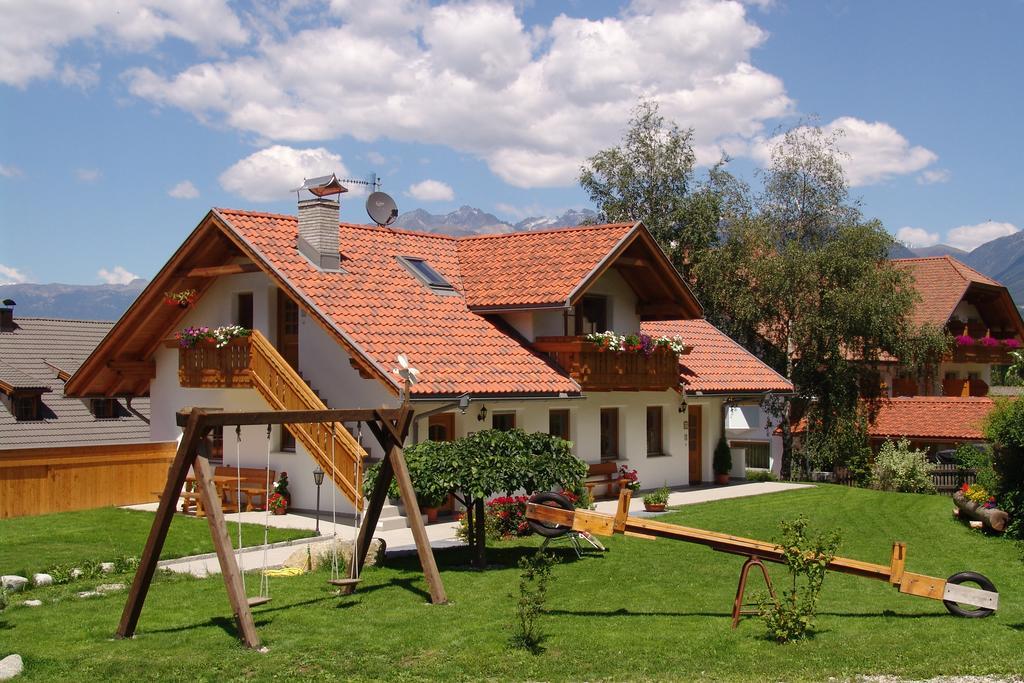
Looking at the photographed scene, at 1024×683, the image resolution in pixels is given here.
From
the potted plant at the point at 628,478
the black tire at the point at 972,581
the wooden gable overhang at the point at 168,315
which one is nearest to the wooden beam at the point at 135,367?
the wooden gable overhang at the point at 168,315

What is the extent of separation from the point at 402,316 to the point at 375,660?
44.2 feet

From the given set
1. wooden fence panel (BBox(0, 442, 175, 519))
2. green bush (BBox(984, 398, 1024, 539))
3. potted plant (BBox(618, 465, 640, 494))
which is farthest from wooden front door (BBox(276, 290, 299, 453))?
green bush (BBox(984, 398, 1024, 539))

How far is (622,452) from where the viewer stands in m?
26.6

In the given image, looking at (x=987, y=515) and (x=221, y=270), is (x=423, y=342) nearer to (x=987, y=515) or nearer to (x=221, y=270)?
Answer: (x=221, y=270)

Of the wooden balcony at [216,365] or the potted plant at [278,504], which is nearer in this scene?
the potted plant at [278,504]

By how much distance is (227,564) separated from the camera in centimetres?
1113

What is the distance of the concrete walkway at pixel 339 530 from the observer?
53.3 feet

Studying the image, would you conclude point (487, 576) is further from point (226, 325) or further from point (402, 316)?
point (226, 325)

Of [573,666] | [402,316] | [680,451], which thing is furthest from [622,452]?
[573,666]

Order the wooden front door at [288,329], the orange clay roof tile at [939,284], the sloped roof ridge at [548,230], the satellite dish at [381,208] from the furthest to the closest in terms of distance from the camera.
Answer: the orange clay roof tile at [939,284]
the satellite dish at [381,208]
the sloped roof ridge at [548,230]
the wooden front door at [288,329]

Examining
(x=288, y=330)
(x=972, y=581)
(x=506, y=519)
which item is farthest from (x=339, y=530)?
(x=972, y=581)

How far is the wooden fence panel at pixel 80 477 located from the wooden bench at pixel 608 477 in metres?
9.73

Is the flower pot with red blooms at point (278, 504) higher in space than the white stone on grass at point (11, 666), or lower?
higher

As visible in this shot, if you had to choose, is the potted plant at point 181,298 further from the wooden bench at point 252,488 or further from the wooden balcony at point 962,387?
the wooden balcony at point 962,387
